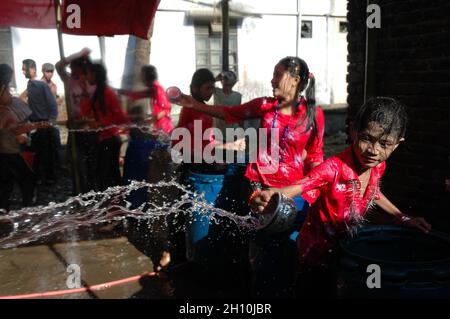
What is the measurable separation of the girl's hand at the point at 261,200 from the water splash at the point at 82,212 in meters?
2.31

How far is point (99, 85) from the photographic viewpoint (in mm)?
5406

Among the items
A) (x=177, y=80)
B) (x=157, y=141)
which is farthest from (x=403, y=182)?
(x=177, y=80)

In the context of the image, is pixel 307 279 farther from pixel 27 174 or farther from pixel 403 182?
pixel 27 174


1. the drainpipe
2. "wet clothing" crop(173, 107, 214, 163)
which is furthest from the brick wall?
"wet clothing" crop(173, 107, 214, 163)

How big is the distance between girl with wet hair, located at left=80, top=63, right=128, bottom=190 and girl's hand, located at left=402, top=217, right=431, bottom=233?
12.0 ft

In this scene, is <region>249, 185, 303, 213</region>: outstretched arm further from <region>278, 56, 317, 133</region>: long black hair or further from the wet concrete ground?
the wet concrete ground

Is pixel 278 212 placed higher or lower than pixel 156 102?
lower

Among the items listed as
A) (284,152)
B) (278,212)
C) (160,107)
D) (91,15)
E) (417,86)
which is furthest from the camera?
(91,15)

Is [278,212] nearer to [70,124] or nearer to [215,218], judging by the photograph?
[215,218]

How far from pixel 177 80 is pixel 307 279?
40.8 feet

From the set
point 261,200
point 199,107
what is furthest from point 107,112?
point 261,200

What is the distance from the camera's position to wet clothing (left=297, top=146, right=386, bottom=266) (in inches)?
92.1

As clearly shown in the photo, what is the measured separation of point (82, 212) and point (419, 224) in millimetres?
4314

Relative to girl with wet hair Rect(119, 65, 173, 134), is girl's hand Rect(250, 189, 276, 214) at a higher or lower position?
lower
